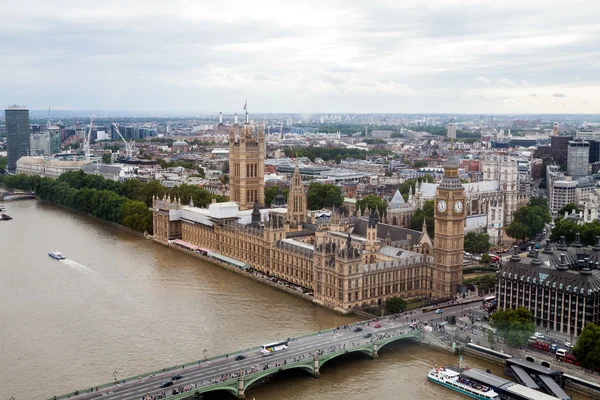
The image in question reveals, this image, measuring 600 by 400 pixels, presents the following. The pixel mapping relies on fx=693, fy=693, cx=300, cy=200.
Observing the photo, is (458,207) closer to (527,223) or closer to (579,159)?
(527,223)

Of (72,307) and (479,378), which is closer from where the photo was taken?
(479,378)

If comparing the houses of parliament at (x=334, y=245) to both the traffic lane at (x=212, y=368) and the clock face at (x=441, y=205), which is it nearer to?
the clock face at (x=441, y=205)

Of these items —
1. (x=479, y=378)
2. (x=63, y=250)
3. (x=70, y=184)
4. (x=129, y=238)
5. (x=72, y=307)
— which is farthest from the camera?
(x=70, y=184)

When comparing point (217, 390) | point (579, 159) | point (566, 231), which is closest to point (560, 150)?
point (579, 159)

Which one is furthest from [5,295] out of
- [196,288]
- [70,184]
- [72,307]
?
[70,184]

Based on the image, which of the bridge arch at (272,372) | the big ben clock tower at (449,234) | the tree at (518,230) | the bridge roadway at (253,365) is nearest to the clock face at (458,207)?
the big ben clock tower at (449,234)

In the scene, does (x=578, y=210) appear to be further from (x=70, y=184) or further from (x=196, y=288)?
(x=70, y=184)

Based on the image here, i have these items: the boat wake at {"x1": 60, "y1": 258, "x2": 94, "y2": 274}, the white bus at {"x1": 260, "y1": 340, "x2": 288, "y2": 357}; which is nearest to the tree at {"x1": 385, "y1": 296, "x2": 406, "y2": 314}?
the white bus at {"x1": 260, "y1": 340, "x2": 288, "y2": 357}
